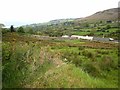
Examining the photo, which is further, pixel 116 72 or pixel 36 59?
pixel 116 72

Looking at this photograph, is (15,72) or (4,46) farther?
(4,46)

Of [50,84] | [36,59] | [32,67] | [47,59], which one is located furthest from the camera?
[47,59]

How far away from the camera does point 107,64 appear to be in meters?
15.7

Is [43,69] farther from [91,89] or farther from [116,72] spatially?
[116,72]

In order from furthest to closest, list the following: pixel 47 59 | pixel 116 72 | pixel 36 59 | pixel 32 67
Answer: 1. pixel 116 72
2. pixel 47 59
3. pixel 36 59
4. pixel 32 67

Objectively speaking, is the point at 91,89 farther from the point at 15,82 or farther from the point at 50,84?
the point at 15,82

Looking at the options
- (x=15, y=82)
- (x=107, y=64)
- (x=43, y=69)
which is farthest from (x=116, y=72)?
(x=15, y=82)

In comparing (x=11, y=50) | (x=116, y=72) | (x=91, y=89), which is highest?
(x=11, y=50)

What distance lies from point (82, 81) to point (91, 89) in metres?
0.44

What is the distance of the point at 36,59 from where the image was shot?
8836 millimetres

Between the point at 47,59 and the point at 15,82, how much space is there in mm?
1979

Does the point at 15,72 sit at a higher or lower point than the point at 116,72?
higher

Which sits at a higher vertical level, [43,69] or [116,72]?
[43,69]

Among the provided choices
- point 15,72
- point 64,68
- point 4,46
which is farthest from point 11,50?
point 64,68
